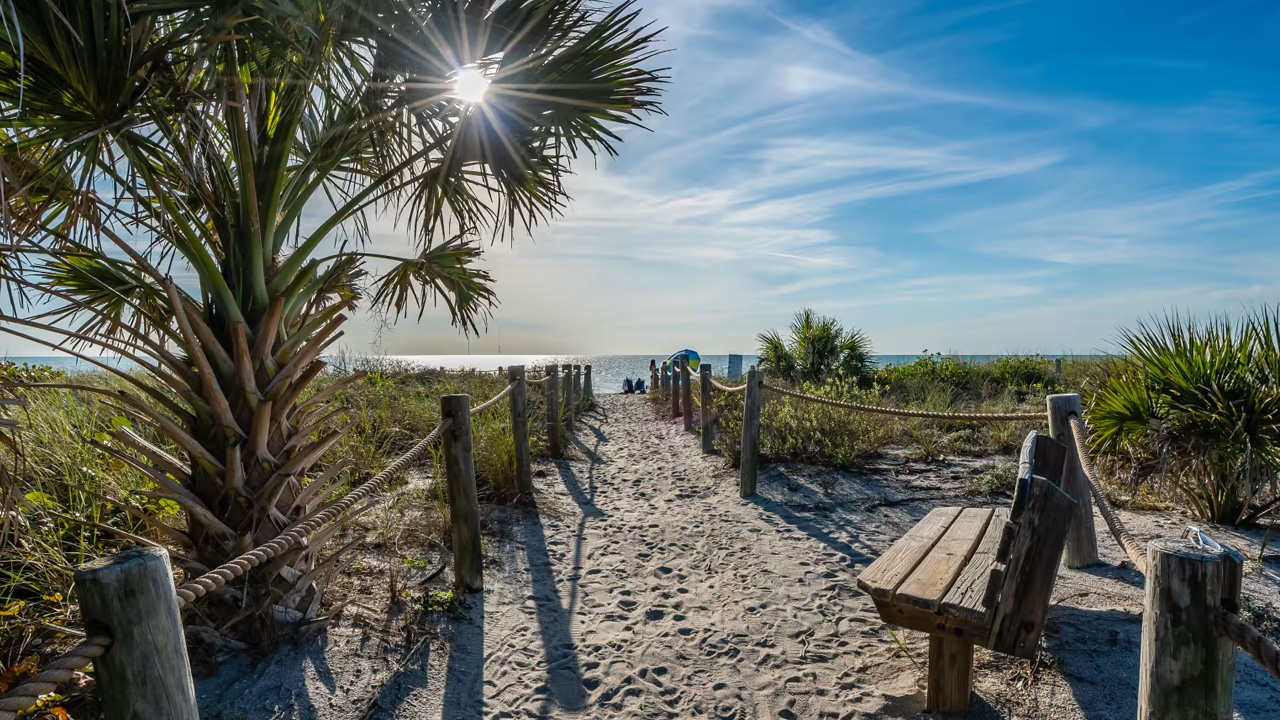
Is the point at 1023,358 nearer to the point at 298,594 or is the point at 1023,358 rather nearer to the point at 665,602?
the point at 665,602

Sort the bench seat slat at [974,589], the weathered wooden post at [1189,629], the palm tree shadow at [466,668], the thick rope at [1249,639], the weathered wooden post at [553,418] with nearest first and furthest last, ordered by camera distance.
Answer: the thick rope at [1249,639] < the weathered wooden post at [1189,629] < the bench seat slat at [974,589] < the palm tree shadow at [466,668] < the weathered wooden post at [553,418]

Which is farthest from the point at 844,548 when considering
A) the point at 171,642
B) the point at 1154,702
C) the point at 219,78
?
the point at 219,78

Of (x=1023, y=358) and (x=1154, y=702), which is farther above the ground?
(x=1023, y=358)

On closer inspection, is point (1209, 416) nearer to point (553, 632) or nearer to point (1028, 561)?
point (1028, 561)

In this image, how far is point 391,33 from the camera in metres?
3.25

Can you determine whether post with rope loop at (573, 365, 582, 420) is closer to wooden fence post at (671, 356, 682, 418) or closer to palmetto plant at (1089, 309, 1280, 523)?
wooden fence post at (671, 356, 682, 418)

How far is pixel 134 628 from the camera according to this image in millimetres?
1249

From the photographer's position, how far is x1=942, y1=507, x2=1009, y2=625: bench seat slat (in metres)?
2.25

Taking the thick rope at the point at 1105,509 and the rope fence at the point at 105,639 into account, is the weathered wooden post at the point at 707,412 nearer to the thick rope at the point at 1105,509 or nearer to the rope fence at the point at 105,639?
the thick rope at the point at 1105,509

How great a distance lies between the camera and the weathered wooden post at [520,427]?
5879 mm

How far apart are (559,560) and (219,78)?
3.67m

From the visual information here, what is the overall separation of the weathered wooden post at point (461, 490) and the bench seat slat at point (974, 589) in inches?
106

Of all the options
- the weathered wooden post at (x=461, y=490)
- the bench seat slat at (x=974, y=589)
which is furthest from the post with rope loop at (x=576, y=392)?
the bench seat slat at (x=974, y=589)

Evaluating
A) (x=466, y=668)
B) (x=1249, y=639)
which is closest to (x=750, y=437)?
(x=466, y=668)
